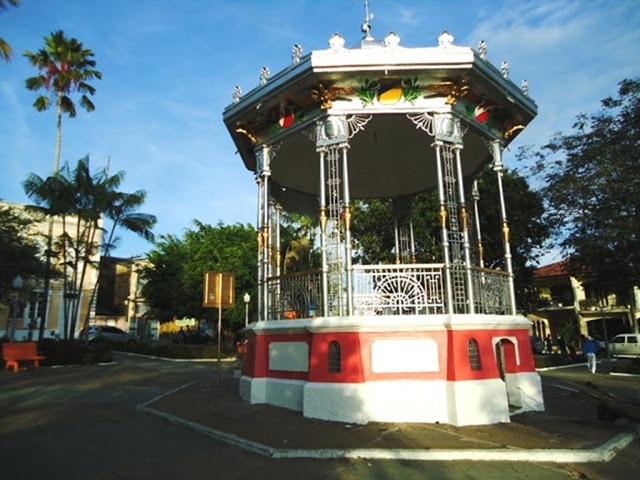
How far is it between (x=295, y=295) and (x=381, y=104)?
14.1 feet

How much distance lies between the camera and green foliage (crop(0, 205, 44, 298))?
22703 millimetres

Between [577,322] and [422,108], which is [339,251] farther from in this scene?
[577,322]

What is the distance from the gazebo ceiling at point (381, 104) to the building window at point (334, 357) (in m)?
4.24

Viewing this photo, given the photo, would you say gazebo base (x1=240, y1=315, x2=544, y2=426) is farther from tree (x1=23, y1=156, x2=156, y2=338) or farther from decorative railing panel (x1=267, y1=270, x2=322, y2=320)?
tree (x1=23, y1=156, x2=156, y2=338)

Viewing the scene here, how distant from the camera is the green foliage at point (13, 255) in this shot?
22703 mm

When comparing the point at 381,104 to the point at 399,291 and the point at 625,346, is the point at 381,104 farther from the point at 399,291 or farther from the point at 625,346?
the point at 625,346

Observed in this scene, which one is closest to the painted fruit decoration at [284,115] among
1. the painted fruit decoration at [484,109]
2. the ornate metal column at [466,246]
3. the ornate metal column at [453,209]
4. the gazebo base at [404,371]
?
the ornate metal column at [453,209]

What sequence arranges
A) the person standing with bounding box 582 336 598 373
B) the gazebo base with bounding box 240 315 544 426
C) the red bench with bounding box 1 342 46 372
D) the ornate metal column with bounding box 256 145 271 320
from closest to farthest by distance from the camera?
1. the gazebo base with bounding box 240 315 544 426
2. the ornate metal column with bounding box 256 145 271 320
3. the red bench with bounding box 1 342 46 372
4. the person standing with bounding box 582 336 598 373

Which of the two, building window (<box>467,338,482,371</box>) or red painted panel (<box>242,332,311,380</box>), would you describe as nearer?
building window (<box>467,338,482,371</box>)

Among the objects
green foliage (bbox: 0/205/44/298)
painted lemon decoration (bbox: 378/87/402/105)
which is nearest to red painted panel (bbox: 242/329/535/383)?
painted lemon decoration (bbox: 378/87/402/105)

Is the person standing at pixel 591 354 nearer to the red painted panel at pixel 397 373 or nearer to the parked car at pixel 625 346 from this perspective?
the red painted panel at pixel 397 373

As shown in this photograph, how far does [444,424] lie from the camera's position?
820cm

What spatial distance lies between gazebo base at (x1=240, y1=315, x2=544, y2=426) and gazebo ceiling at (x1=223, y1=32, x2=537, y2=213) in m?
3.95

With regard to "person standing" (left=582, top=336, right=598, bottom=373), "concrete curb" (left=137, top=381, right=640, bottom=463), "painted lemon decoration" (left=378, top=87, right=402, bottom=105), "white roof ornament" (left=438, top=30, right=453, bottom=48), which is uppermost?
"white roof ornament" (left=438, top=30, right=453, bottom=48)
